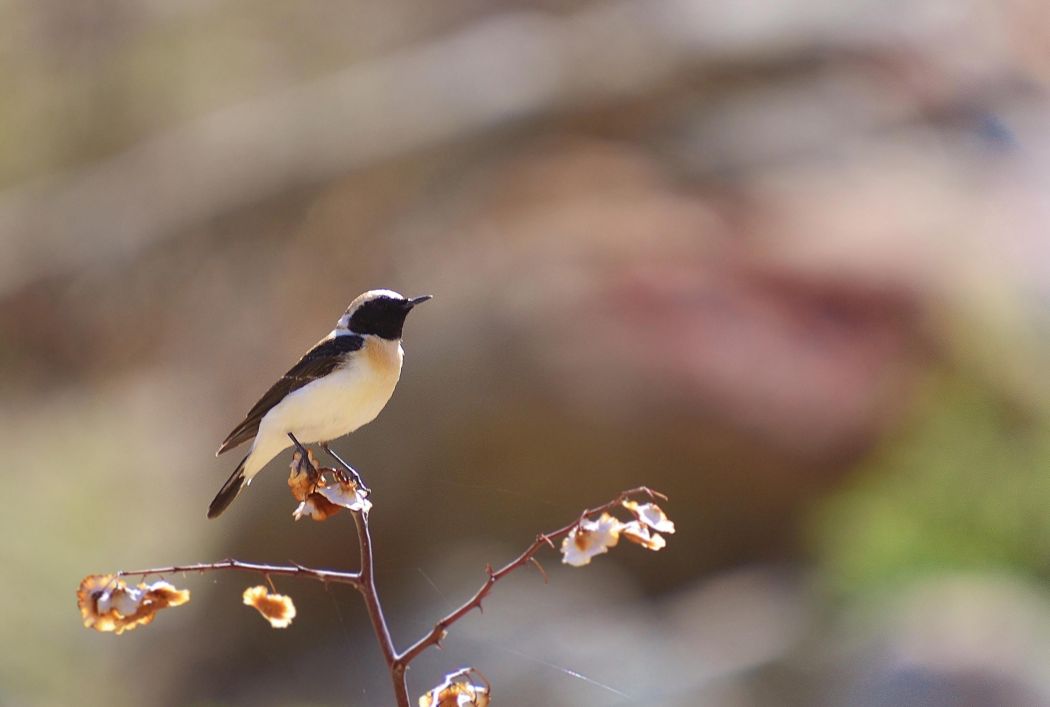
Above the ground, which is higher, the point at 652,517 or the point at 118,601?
the point at 652,517

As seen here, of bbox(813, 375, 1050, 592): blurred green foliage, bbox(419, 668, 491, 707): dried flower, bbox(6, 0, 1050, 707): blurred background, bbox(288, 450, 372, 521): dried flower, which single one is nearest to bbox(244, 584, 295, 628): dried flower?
bbox(288, 450, 372, 521): dried flower

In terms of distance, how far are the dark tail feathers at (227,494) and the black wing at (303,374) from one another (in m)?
0.10

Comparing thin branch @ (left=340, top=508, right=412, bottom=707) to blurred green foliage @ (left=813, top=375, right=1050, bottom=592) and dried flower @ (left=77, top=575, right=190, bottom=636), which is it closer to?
dried flower @ (left=77, top=575, right=190, bottom=636)

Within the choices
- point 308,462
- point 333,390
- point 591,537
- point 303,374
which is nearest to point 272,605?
point 308,462

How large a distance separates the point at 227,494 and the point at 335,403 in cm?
45

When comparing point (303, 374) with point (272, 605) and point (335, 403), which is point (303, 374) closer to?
point (335, 403)

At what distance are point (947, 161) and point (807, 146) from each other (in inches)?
56.9

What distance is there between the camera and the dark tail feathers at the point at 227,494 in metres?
3.28

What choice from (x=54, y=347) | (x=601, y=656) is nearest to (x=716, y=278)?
(x=601, y=656)

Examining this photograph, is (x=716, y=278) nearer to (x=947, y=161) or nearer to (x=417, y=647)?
(x=947, y=161)

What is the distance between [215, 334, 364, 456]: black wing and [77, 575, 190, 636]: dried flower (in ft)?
3.60

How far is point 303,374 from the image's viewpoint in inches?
136

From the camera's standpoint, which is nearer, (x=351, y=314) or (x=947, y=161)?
(x=351, y=314)

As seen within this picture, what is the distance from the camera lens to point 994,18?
49.3ft
